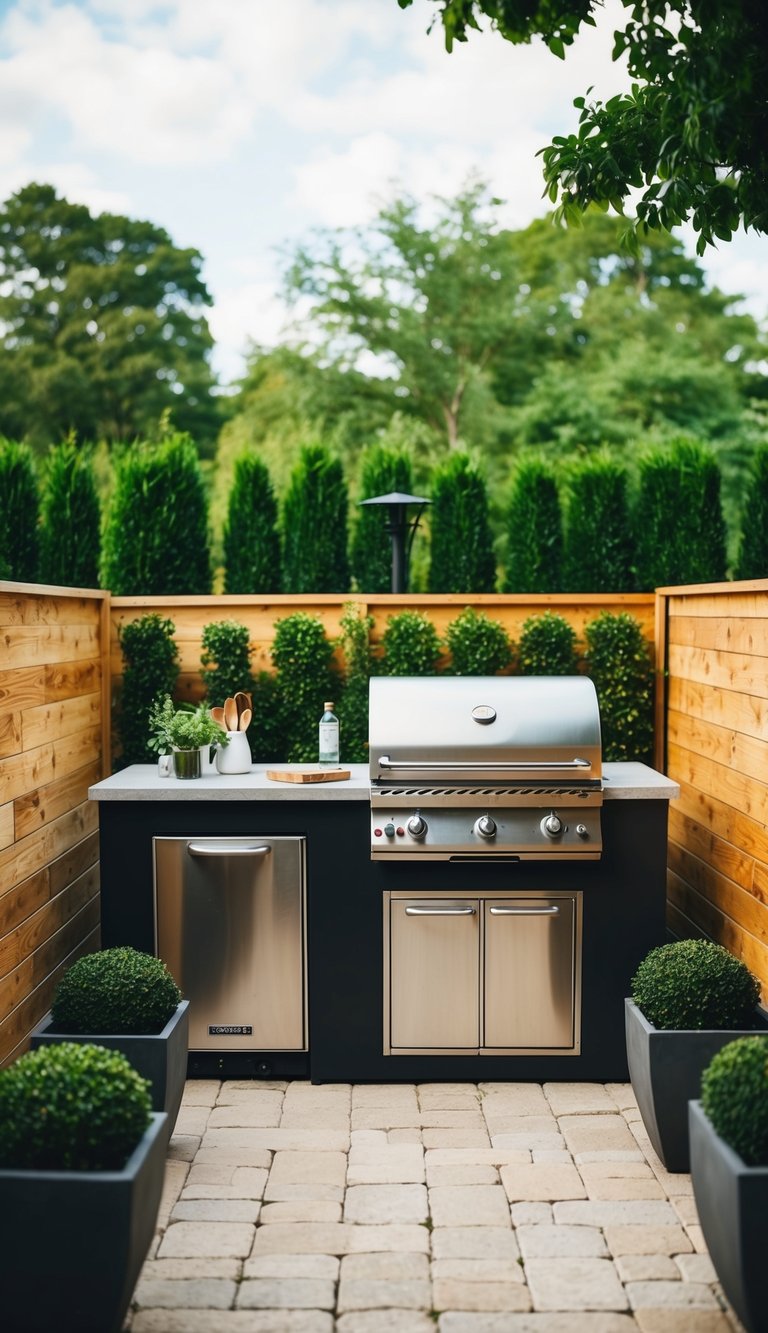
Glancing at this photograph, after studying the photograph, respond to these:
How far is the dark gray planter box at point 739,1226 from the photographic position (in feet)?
7.72

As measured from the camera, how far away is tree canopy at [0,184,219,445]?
17.4 metres

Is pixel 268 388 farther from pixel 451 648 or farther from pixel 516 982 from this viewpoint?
pixel 516 982

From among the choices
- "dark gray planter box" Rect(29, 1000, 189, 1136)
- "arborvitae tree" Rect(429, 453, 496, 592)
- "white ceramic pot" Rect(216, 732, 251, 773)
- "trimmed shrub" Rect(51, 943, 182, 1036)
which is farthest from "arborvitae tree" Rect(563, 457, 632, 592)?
"dark gray planter box" Rect(29, 1000, 189, 1136)

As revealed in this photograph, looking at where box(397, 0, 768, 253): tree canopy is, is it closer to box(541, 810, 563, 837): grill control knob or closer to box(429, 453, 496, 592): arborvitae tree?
box(541, 810, 563, 837): grill control knob

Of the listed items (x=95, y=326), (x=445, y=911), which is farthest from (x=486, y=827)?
(x=95, y=326)

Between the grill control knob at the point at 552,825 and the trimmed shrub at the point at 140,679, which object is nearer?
the grill control knob at the point at 552,825

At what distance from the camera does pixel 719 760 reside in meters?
4.35

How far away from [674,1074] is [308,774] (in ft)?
5.58

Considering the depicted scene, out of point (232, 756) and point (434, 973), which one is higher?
point (232, 756)

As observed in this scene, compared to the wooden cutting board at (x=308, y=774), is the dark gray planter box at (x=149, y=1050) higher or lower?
lower

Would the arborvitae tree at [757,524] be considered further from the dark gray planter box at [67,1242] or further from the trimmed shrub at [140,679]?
the dark gray planter box at [67,1242]

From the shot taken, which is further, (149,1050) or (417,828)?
(417,828)

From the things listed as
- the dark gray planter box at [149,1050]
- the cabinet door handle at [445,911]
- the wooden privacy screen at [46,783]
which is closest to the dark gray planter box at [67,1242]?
the dark gray planter box at [149,1050]

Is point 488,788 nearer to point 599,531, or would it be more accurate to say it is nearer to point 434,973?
point 434,973
